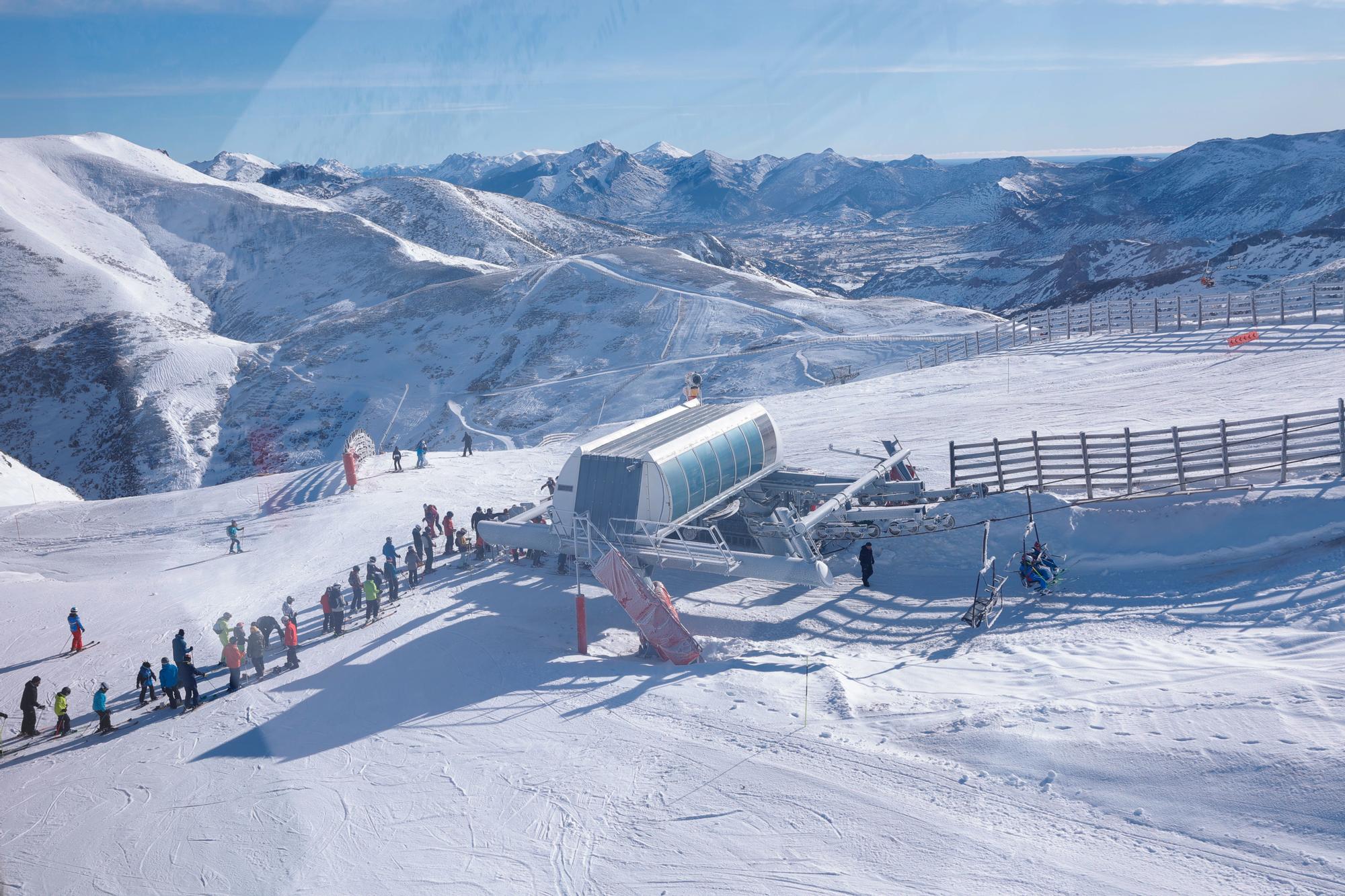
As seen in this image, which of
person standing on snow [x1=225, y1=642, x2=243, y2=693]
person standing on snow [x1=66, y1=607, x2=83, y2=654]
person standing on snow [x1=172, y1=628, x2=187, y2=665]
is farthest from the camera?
person standing on snow [x1=66, y1=607, x2=83, y2=654]

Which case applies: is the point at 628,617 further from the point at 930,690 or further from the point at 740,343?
the point at 740,343

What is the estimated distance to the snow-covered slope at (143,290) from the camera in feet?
188

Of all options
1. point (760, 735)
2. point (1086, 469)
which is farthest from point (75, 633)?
point (1086, 469)

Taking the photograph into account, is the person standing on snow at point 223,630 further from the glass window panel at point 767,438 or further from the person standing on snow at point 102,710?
the glass window panel at point 767,438

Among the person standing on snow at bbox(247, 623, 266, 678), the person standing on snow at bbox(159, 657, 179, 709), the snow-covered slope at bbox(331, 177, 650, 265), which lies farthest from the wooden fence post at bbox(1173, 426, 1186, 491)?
the snow-covered slope at bbox(331, 177, 650, 265)

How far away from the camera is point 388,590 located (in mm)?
19891

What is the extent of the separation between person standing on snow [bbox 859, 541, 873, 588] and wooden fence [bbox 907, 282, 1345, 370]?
28.5 m

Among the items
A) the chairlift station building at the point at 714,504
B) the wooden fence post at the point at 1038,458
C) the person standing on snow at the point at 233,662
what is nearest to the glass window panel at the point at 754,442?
the chairlift station building at the point at 714,504

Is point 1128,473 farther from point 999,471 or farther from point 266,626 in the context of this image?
point 266,626

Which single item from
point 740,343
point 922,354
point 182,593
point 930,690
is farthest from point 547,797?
point 740,343

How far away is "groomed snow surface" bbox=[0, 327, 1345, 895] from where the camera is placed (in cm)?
971

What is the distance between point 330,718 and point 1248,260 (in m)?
83.3

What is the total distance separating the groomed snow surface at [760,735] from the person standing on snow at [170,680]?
0.54 m

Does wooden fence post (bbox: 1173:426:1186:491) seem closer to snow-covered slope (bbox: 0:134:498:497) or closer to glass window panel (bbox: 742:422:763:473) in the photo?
glass window panel (bbox: 742:422:763:473)
